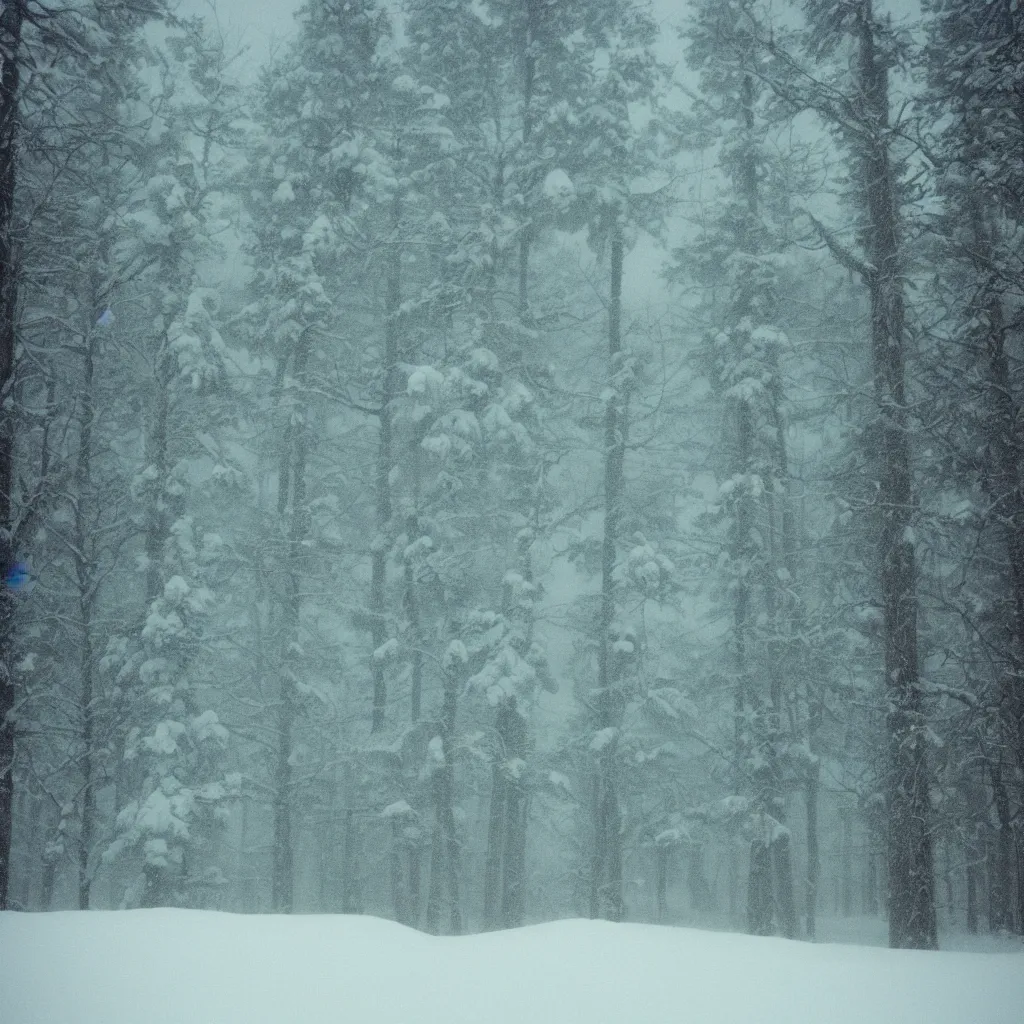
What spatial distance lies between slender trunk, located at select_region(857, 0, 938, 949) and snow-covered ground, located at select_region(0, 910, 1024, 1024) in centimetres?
370

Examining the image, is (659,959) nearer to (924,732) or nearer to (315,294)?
(924,732)

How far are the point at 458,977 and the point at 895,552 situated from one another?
25.1 ft

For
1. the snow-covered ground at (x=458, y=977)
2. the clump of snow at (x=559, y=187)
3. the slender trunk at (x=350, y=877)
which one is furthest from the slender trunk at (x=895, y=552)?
the slender trunk at (x=350, y=877)

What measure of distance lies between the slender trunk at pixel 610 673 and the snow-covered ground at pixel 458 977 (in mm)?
8312

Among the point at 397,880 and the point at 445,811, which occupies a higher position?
the point at 445,811

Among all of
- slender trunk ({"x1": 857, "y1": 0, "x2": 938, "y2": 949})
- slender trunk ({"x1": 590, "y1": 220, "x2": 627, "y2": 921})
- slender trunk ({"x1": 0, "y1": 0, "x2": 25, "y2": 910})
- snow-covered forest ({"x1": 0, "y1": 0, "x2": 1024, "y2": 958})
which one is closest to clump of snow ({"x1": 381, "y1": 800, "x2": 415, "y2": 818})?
snow-covered forest ({"x1": 0, "y1": 0, "x2": 1024, "y2": 958})

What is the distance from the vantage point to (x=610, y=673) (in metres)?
14.0

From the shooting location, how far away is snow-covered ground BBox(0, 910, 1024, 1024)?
382 centimetres

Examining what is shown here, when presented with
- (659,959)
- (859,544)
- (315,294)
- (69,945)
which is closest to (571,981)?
(659,959)

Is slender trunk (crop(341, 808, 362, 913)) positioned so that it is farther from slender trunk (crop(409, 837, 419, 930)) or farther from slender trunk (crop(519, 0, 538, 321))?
slender trunk (crop(519, 0, 538, 321))

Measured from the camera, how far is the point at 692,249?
15750 mm

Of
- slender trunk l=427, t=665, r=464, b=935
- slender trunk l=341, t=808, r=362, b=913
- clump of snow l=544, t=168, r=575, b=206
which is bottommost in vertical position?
slender trunk l=341, t=808, r=362, b=913

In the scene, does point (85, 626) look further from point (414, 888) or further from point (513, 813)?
point (513, 813)

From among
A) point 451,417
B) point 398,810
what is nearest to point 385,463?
point 451,417
